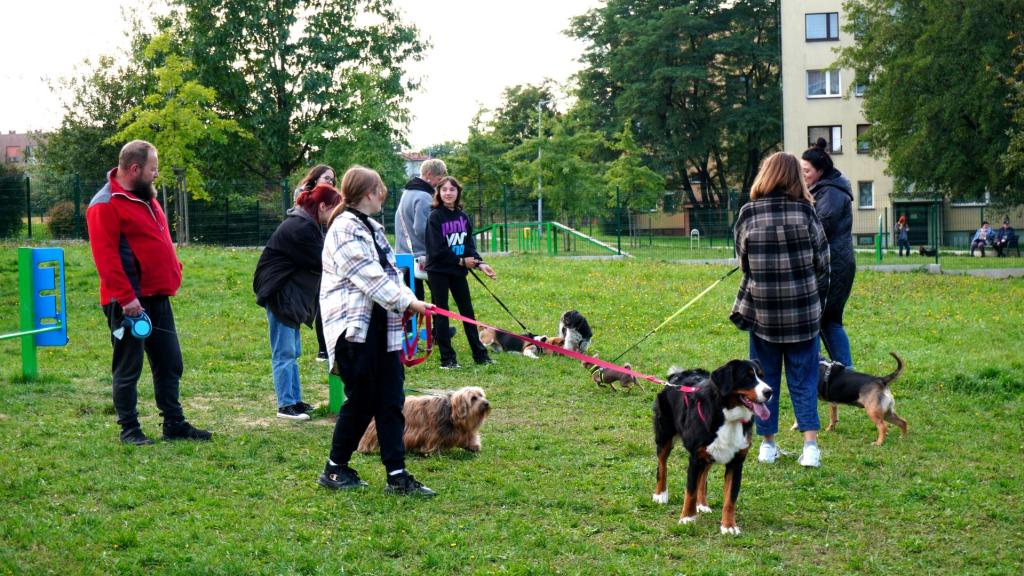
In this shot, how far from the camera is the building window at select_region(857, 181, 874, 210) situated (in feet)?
153

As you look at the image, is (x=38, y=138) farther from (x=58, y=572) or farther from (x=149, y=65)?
(x=58, y=572)

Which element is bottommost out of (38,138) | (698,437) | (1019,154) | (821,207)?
(698,437)

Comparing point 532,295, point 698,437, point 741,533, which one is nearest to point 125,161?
point 698,437

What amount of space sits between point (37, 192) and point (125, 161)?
21.5 m

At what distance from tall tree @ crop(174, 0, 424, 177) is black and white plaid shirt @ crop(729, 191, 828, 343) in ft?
93.4

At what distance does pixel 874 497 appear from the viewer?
5.57m

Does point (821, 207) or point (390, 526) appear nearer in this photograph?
point (390, 526)

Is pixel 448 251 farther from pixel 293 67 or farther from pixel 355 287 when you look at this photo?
pixel 293 67

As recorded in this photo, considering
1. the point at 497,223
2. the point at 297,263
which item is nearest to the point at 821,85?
the point at 497,223

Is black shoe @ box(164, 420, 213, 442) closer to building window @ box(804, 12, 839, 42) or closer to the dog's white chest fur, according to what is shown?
the dog's white chest fur

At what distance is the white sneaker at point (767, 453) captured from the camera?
6.32 m

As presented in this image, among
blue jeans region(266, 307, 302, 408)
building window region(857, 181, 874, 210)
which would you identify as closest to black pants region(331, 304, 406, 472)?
blue jeans region(266, 307, 302, 408)

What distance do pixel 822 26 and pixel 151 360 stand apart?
1801 inches

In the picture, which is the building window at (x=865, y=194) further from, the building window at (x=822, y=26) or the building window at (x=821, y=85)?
the building window at (x=822, y=26)
